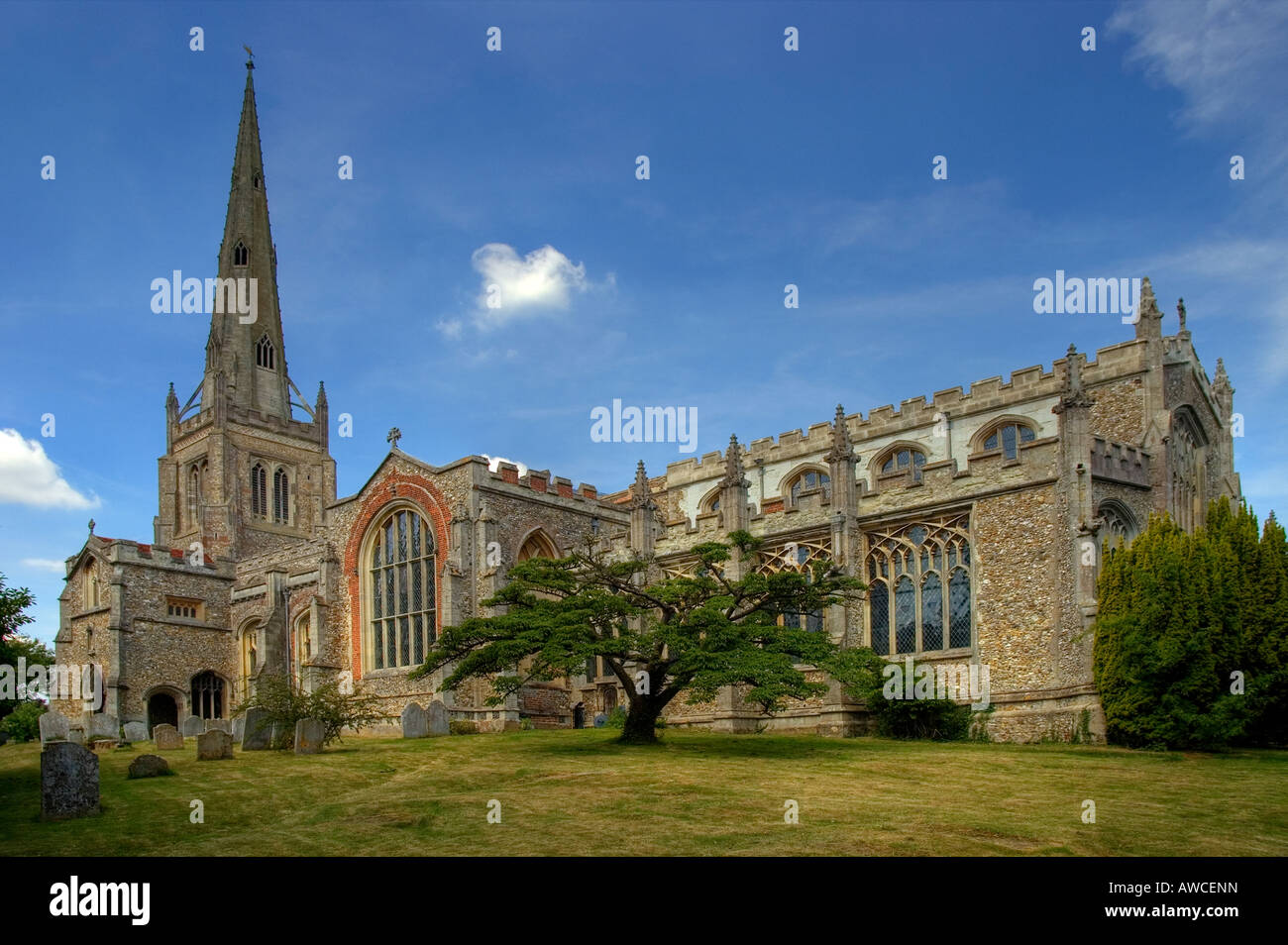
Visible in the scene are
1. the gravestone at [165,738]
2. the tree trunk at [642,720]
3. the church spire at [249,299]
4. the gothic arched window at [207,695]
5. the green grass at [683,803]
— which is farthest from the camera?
the church spire at [249,299]

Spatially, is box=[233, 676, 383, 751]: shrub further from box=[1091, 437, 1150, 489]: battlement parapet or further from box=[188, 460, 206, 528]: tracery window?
box=[188, 460, 206, 528]: tracery window

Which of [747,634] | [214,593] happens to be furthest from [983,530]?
[214,593]

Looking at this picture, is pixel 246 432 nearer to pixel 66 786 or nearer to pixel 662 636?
pixel 662 636

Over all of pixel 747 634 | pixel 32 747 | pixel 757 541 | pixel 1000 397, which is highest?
pixel 1000 397

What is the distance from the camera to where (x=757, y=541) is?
2762cm

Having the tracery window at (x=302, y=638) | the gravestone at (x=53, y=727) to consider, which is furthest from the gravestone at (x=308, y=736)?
the tracery window at (x=302, y=638)

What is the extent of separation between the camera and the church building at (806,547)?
26953 mm

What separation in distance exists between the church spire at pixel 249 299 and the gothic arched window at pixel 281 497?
3.67 meters

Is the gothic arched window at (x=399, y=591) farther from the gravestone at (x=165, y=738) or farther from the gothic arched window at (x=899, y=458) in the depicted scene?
the gothic arched window at (x=899, y=458)

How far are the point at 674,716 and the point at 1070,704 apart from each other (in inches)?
449

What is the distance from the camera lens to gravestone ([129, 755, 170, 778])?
1995 cm

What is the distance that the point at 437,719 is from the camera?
29.9 metres

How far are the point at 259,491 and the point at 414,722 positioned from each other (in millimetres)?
40108
